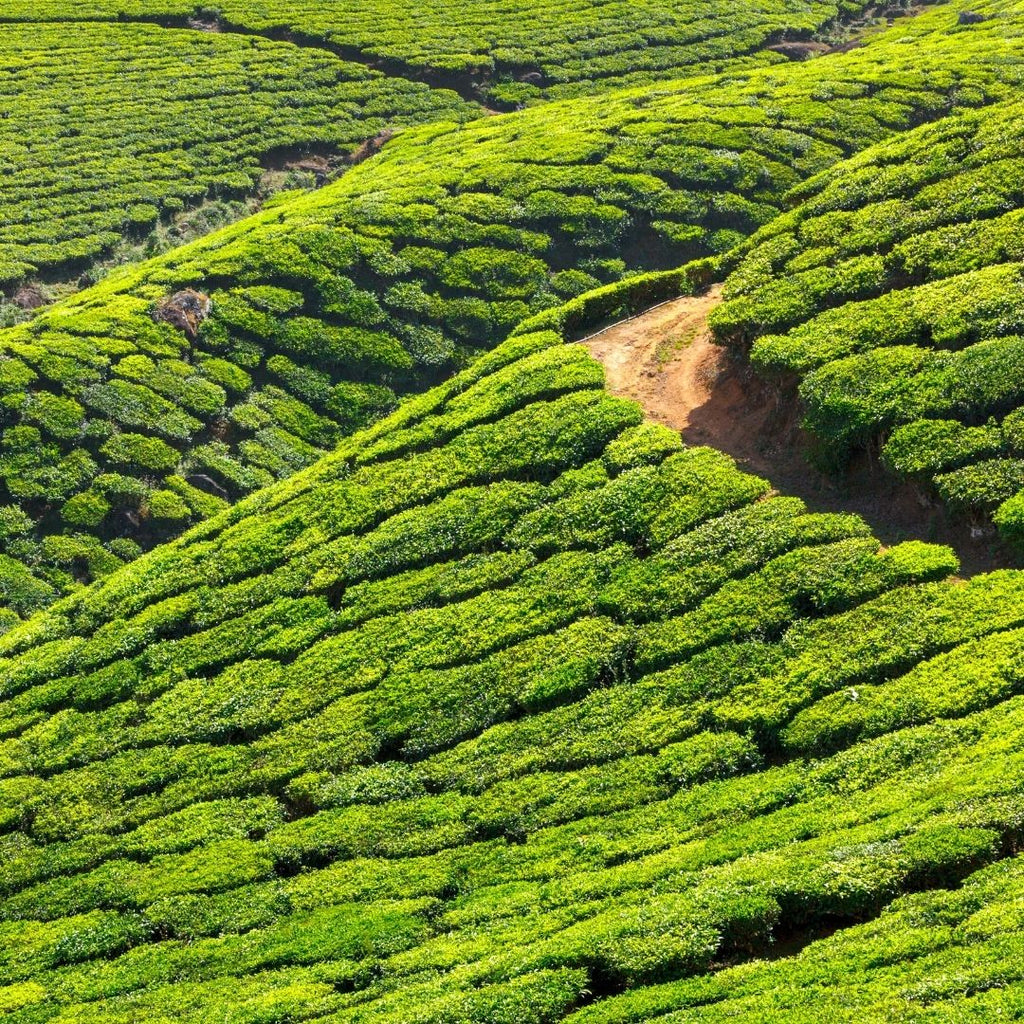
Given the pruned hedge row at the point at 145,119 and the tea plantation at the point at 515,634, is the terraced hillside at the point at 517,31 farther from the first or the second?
the tea plantation at the point at 515,634

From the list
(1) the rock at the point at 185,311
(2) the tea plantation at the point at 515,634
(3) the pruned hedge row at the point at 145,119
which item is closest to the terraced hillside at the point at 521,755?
(2) the tea plantation at the point at 515,634

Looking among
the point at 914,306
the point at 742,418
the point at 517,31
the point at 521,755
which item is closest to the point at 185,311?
the point at 742,418

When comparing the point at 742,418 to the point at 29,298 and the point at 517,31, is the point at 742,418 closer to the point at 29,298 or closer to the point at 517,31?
the point at 29,298

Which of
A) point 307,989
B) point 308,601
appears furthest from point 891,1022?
point 308,601

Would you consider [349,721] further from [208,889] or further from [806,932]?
[806,932]

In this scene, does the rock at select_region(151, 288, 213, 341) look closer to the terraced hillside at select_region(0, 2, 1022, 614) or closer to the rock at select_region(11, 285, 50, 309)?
the terraced hillside at select_region(0, 2, 1022, 614)
